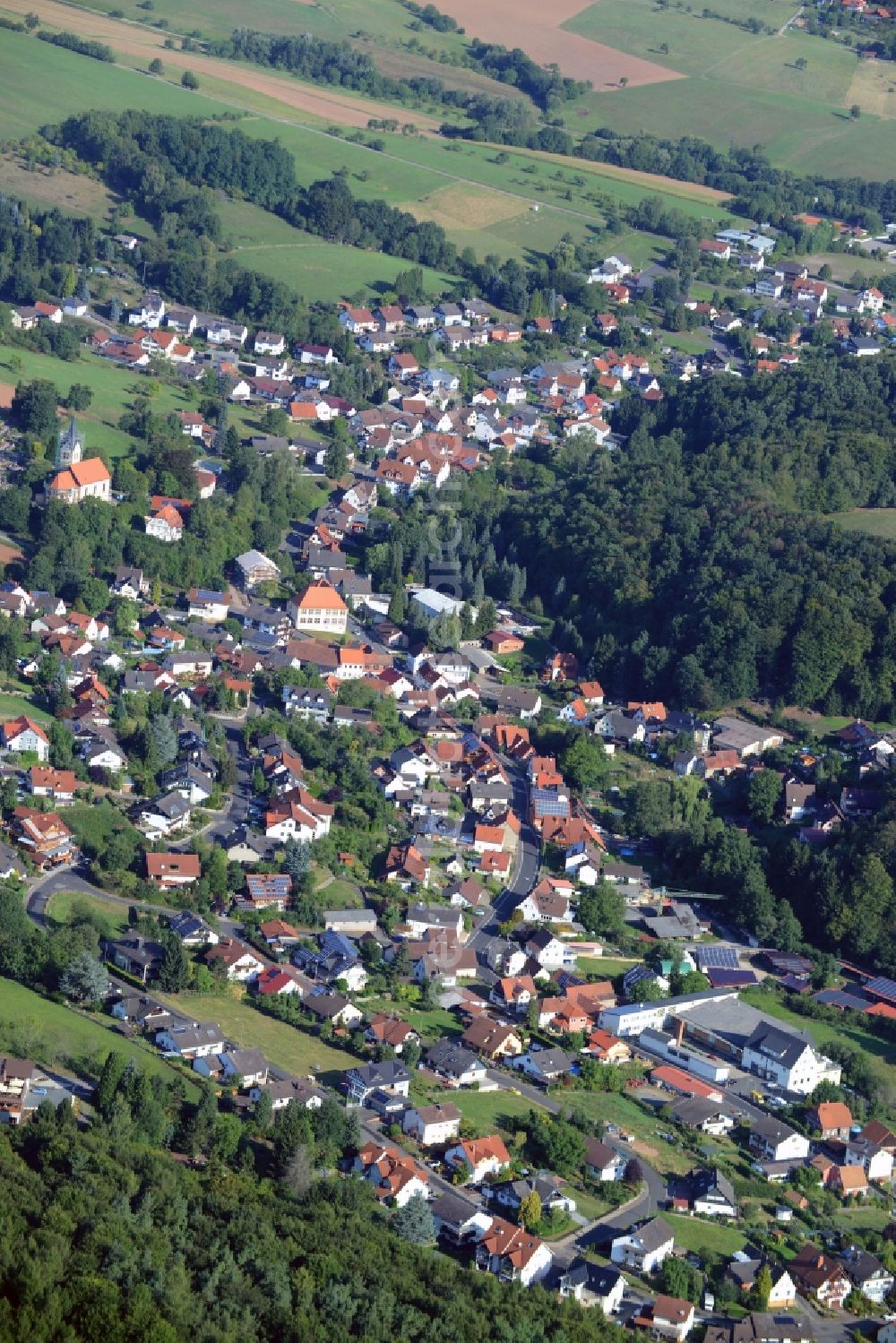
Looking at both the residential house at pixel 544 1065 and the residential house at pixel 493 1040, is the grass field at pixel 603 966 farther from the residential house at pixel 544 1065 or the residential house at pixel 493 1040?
the residential house at pixel 544 1065

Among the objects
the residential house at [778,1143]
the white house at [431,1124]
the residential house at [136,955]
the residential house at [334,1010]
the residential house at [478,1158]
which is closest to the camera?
the residential house at [478,1158]

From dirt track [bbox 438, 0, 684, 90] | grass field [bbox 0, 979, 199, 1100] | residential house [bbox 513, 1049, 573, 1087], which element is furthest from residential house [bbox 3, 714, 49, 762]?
dirt track [bbox 438, 0, 684, 90]

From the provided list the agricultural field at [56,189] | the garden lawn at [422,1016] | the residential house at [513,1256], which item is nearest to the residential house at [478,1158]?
the residential house at [513,1256]

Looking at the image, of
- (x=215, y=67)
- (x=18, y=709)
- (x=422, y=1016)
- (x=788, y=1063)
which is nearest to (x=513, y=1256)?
(x=422, y=1016)

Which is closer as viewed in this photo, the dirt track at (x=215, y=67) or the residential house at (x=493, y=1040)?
the residential house at (x=493, y=1040)

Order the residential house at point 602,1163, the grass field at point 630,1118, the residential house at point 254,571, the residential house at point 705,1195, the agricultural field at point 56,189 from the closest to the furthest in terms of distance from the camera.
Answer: the residential house at point 705,1195
the residential house at point 602,1163
the grass field at point 630,1118
the residential house at point 254,571
the agricultural field at point 56,189

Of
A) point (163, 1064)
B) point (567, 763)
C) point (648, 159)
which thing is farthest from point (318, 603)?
point (648, 159)

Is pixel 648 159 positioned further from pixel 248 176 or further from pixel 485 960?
pixel 485 960

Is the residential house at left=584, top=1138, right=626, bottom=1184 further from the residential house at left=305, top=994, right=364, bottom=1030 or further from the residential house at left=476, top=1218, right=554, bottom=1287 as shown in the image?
the residential house at left=305, top=994, right=364, bottom=1030
